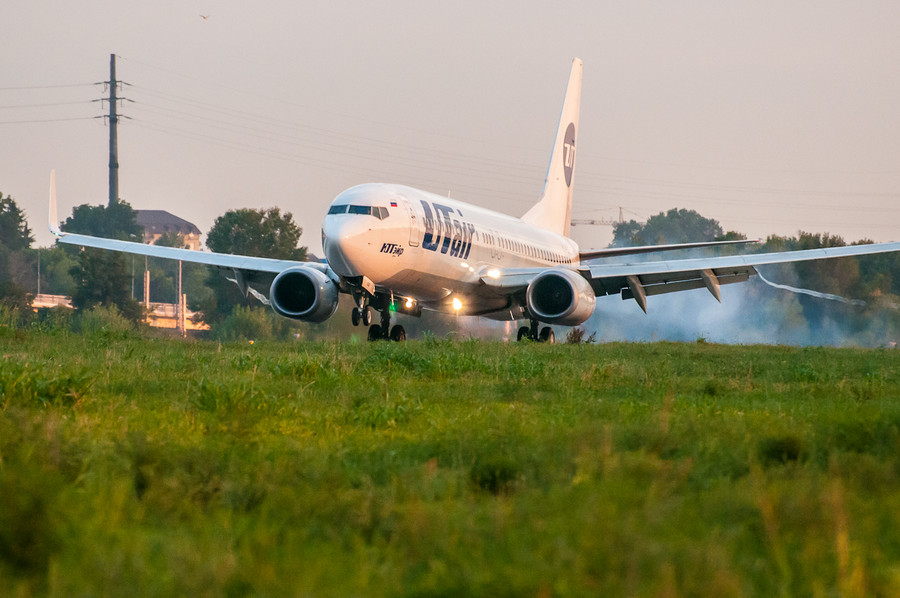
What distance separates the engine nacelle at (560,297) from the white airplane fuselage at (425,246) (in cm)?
171

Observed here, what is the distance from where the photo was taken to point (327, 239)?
67.2ft

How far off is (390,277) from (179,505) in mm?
17397

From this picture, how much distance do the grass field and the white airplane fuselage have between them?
12026 mm

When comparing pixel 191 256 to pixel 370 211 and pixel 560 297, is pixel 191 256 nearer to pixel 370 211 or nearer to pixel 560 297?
pixel 370 211

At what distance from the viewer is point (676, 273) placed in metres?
26.3

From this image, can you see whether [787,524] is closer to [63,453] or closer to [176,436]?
[63,453]

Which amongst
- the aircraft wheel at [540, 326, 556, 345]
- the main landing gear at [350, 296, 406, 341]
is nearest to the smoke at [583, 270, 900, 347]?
the aircraft wheel at [540, 326, 556, 345]

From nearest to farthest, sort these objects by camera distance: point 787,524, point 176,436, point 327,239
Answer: point 787,524
point 176,436
point 327,239

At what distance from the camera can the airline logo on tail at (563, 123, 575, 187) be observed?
3594 centimetres

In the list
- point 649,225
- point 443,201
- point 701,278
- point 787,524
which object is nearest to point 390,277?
point 443,201

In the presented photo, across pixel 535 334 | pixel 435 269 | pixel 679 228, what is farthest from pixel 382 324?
pixel 679 228

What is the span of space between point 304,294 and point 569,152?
16.2m

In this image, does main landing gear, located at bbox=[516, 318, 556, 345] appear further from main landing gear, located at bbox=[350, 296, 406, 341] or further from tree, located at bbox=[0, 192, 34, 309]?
tree, located at bbox=[0, 192, 34, 309]

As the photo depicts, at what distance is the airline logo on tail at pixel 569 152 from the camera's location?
35.9 metres
